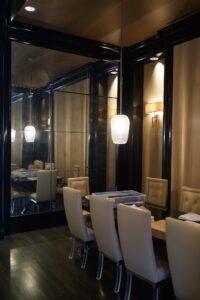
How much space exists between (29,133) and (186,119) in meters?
2.48

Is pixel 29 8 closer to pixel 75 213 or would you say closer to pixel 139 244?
pixel 75 213

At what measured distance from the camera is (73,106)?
5.34 m

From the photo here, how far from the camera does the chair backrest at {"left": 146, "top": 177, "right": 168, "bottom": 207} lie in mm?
4020

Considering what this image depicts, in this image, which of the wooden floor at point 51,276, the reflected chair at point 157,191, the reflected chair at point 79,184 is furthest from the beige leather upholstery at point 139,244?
the reflected chair at point 79,184

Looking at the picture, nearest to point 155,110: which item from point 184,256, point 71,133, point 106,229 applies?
point 71,133

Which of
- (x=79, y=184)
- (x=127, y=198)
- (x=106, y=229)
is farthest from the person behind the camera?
(x=79, y=184)

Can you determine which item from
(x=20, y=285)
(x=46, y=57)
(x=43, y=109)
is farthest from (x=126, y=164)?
(x=20, y=285)

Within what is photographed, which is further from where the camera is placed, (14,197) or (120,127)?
(14,197)

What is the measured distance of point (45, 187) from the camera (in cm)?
499

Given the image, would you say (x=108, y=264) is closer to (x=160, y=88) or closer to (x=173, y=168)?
(x=173, y=168)

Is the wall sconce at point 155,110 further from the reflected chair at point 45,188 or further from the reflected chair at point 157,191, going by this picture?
the reflected chair at point 45,188

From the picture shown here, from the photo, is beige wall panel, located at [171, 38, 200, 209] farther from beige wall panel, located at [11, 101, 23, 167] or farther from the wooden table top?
beige wall panel, located at [11, 101, 23, 167]

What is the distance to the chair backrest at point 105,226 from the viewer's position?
274cm

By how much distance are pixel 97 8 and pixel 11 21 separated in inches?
53.6
